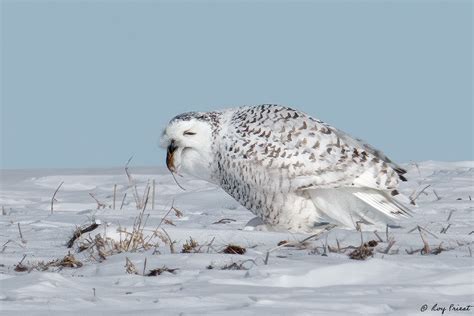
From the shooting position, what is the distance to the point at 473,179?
1062cm

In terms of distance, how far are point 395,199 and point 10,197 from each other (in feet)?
17.4

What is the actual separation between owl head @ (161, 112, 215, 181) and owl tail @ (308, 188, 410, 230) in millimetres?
747

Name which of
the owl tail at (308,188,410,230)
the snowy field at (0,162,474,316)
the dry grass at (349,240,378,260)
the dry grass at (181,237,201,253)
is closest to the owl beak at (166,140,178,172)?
the snowy field at (0,162,474,316)

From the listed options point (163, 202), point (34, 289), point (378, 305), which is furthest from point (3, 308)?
point (163, 202)

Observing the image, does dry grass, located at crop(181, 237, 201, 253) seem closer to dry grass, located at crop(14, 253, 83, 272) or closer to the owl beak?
dry grass, located at crop(14, 253, 83, 272)

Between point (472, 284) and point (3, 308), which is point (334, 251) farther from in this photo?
point (3, 308)

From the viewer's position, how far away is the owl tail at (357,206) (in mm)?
6906

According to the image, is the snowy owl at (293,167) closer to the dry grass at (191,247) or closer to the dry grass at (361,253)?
the dry grass at (191,247)

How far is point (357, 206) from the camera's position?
698cm

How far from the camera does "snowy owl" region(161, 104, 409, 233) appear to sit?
267 inches

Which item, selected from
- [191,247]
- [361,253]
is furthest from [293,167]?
[361,253]
